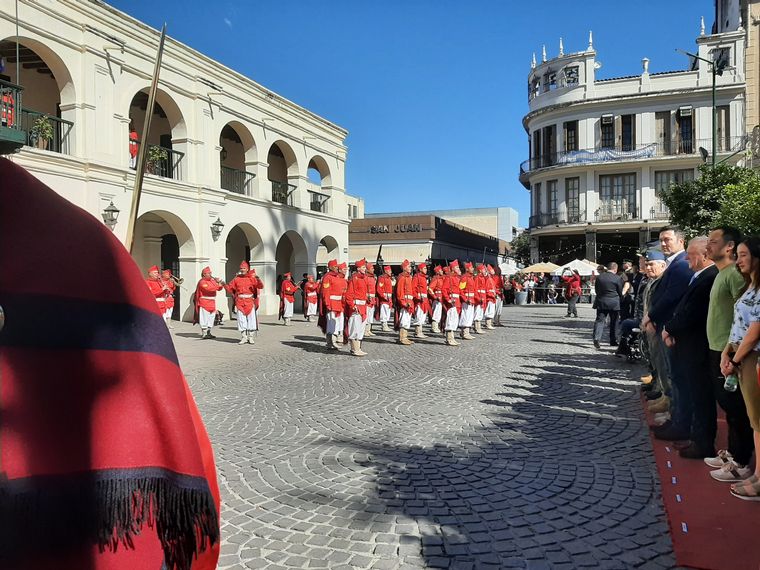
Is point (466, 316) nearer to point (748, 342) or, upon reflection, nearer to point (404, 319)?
Result: point (404, 319)

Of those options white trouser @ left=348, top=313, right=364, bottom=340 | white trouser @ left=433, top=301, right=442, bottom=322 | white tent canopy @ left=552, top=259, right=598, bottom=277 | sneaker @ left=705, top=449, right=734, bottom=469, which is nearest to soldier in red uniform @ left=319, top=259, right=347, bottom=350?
white trouser @ left=348, top=313, right=364, bottom=340

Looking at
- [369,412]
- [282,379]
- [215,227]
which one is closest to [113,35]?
[215,227]

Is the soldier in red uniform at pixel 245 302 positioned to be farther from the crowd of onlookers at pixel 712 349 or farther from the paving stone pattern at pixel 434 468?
the crowd of onlookers at pixel 712 349

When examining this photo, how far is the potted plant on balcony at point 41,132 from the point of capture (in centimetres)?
1377

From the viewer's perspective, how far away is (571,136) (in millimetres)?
36312

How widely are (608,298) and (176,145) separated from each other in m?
14.8

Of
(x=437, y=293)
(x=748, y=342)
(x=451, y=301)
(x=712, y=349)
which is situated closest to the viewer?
(x=748, y=342)

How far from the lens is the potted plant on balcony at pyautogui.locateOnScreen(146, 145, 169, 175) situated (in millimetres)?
17484

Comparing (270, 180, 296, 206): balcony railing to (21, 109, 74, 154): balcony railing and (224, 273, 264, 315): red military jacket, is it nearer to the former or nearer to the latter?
(21, 109, 74, 154): balcony railing

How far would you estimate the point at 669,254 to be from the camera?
19.3ft

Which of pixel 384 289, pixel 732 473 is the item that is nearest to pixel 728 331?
pixel 732 473

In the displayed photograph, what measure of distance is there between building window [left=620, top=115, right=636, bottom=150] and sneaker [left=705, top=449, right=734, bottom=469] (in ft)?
113

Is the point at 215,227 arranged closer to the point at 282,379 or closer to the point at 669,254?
the point at 282,379

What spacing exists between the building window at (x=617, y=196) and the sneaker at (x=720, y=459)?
3364 centimetres
